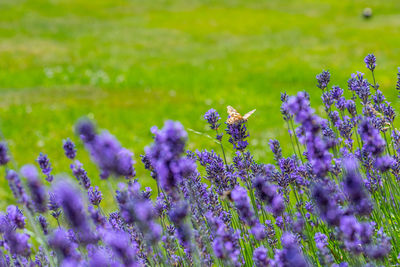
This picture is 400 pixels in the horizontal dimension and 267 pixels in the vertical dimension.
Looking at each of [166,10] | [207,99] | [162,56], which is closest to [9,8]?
[166,10]

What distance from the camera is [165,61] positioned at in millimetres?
24328

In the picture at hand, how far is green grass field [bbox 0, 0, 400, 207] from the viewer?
45.6 feet

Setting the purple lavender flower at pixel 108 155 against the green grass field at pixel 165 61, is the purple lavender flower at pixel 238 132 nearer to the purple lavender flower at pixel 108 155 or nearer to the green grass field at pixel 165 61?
the purple lavender flower at pixel 108 155

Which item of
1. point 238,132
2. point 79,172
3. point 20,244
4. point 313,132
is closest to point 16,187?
point 20,244

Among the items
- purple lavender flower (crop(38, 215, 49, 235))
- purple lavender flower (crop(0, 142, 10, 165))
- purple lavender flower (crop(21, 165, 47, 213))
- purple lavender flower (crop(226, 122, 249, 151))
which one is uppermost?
purple lavender flower (crop(0, 142, 10, 165))

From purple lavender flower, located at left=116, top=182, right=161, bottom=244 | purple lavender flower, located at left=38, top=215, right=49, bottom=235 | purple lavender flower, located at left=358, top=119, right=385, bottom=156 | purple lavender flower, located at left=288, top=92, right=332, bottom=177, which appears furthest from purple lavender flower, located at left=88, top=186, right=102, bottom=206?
purple lavender flower, located at left=358, top=119, right=385, bottom=156

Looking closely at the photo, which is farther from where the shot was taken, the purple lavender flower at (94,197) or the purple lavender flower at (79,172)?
the purple lavender flower at (94,197)

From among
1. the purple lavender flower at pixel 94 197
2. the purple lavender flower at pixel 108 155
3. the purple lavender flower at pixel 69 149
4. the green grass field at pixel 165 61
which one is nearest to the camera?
the purple lavender flower at pixel 108 155

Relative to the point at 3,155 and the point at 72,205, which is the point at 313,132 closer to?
the point at 72,205

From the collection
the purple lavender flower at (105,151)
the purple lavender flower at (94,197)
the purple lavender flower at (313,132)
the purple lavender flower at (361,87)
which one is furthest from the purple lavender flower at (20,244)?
the purple lavender flower at (361,87)

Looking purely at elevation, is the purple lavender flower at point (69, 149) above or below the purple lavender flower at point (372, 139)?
below

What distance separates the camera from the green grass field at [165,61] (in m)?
Answer: 13.9

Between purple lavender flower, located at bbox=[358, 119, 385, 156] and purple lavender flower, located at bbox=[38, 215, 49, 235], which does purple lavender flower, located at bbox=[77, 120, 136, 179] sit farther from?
→ purple lavender flower, located at bbox=[358, 119, 385, 156]

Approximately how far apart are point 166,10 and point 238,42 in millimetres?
12367
